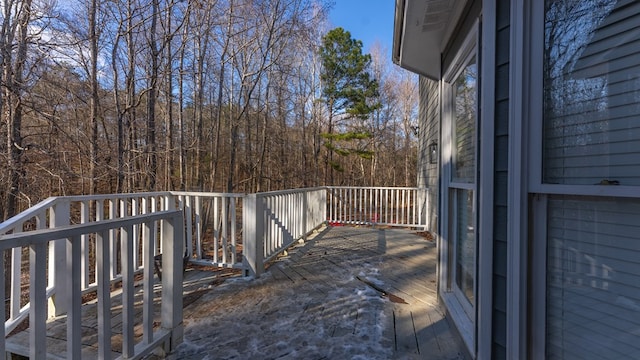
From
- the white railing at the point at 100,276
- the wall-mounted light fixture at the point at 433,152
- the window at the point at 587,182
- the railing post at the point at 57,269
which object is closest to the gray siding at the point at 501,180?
the window at the point at 587,182

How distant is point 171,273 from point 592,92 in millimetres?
2256

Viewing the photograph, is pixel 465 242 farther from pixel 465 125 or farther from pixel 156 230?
pixel 156 230

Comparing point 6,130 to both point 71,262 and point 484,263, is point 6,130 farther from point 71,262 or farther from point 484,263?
point 484,263

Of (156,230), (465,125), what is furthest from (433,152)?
(156,230)

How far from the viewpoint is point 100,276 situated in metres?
1.53

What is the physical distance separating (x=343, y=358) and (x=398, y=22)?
2434 mm

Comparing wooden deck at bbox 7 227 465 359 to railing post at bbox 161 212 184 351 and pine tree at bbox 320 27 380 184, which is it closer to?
railing post at bbox 161 212 184 351

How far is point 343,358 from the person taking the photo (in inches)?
76.2

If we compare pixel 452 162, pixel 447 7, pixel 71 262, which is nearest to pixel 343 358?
pixel 71 262

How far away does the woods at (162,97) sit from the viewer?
4.51m

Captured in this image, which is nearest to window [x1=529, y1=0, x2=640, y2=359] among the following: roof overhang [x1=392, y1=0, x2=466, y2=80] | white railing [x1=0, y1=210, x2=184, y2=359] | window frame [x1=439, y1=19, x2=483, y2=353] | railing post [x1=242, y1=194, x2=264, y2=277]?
window frame [x1=439, y1=19, x2=483, y2=353]

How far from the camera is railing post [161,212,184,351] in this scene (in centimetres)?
199

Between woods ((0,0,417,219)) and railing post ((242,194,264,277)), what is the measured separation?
2.67 m

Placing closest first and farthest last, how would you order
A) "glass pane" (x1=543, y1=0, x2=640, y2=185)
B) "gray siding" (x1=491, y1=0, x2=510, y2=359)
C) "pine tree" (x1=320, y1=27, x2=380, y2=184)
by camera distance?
1. "glass pane" (x1=543, y1=0, x2=640, y2=185)
2. "gray siding" (x1=491, y1=0, x2=510, y2=359)
3. "pine tree" (x1=320, y1=27, x2=380, y2=184)
